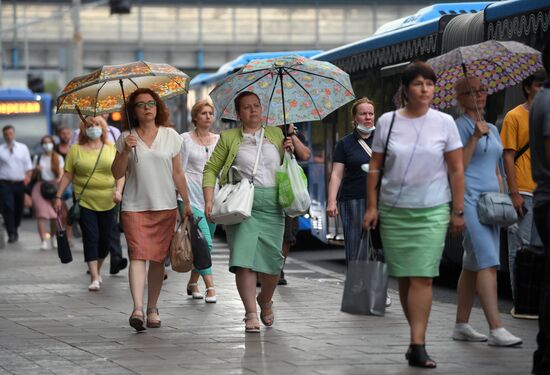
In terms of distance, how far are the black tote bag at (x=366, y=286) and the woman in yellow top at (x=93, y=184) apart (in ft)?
21.0

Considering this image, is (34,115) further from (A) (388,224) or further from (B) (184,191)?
(A) (388,224)

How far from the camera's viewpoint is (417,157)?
8.32 metres

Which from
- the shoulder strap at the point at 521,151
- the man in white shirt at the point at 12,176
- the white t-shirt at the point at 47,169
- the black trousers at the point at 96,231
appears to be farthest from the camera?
the man in white shirt at the point at 12,176

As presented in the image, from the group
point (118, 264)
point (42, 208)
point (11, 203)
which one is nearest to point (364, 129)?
point (118, 264)

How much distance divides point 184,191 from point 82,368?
238 cm

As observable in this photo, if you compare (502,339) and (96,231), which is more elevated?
(502,339)

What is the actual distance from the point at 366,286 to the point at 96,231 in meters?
6.74

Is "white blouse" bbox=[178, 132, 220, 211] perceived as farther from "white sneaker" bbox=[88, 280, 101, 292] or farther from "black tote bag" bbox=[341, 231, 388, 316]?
"black tote bag" bbox=[341, 231, 388, 316]

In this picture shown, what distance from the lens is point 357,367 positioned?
8305mm

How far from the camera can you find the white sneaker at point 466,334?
9312 mm

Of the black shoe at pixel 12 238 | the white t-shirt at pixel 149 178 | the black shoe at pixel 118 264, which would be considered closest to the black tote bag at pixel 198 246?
the white t-shirt at pixel 149 178

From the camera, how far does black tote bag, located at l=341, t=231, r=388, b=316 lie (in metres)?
8.19

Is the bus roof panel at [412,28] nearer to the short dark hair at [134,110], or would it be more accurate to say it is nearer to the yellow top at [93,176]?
the yellow top at [93,176]

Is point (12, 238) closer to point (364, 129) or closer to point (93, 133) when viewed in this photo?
point (93, 133)
